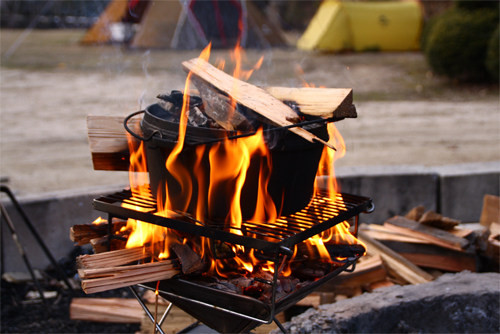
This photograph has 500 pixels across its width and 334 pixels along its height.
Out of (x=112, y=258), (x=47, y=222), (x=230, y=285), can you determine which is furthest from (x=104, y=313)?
(x=230, y=285)

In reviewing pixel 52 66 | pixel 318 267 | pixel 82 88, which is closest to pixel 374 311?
pixel 318 267

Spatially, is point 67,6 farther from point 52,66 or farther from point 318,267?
point 318,267

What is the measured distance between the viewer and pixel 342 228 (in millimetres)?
2289

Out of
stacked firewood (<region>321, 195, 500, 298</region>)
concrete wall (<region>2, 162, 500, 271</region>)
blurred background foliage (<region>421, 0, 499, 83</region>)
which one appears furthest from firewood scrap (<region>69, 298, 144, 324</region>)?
blurred background foliage (<region>421, 0, 499, 83</region>)

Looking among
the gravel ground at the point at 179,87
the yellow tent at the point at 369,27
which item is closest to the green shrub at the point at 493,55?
the gravel ground at the point at 179,87

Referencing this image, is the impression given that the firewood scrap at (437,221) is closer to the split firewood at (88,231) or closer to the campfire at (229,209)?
the campfire at (229,209)

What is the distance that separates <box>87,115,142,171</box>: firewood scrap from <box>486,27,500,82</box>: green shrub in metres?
8.67

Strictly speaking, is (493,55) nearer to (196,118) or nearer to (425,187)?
(425,187)

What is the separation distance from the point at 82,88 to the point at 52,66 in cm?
268

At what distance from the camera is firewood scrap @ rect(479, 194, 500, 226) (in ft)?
11.3

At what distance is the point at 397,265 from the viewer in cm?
298

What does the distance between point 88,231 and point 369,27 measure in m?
13.3

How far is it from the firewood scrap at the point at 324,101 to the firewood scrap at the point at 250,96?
102 millimetres

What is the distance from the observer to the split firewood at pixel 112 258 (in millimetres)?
1828
